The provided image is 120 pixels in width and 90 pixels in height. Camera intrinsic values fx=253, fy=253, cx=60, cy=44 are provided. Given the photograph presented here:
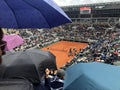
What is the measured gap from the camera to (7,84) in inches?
66.6

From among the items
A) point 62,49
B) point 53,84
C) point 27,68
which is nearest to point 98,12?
point 62,49

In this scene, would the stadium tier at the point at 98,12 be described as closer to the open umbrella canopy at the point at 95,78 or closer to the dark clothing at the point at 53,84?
the open umbrella canopy at the point at 95,78

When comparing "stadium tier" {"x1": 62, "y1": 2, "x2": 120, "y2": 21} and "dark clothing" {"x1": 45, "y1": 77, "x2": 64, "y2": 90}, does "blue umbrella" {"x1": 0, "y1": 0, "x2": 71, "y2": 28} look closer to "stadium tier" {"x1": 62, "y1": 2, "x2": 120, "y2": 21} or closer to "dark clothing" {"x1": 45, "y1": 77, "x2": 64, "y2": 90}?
"dark clothing" {"x1": 45, "y1": 77, "x2": 64, "y2": 90}

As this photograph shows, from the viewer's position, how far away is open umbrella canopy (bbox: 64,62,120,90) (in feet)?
9.66

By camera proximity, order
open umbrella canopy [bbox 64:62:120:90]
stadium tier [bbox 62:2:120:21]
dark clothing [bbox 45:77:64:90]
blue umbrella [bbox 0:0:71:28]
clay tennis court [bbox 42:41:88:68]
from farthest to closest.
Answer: stadium tier [bbox 62:2:120:21] < clay tennis court [bbox 42:41:88:68] < open umbrella canopy [bbox 64:62:120:90] < dark clothing [bbox 45:77:64:90] < blue umbrella [bbox 0:0:71:28]

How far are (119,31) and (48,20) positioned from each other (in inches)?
1304

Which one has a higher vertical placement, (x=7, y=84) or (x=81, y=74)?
(x=7, y=84)

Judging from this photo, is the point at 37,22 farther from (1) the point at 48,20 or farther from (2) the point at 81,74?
(2) the point at 81,74

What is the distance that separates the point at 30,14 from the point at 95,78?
1.45 meters

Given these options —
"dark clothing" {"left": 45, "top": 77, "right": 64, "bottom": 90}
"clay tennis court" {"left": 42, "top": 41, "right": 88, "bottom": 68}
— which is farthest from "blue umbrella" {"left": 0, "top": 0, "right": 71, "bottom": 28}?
"clay tennis court" {"left": 42, "top": 41, "right": 88, "bottom": 68}

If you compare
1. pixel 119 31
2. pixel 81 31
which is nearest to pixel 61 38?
pixel 81 31

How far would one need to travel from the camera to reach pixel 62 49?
30422mm

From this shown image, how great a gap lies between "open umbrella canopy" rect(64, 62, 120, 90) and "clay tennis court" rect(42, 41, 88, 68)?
19.3 metres

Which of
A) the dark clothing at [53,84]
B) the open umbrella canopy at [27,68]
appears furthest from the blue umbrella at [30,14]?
the open umbrella canopy at [27,68]
